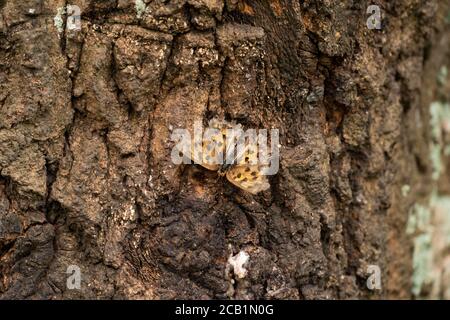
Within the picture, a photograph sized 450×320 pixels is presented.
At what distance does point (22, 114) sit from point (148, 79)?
1.26 feet

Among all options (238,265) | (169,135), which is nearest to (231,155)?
(169,135)

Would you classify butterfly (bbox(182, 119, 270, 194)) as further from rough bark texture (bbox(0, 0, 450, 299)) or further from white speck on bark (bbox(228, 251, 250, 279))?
white speck on bark (bbox(228, 251, 250, 279))

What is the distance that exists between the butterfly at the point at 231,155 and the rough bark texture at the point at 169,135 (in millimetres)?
38

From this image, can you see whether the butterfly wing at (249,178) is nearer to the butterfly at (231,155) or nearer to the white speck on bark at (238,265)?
the butterfly at (231,155)

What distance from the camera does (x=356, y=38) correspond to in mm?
2238

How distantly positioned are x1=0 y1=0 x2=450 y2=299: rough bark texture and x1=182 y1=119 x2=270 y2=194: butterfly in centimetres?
4

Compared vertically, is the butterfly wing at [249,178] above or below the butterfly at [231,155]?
below

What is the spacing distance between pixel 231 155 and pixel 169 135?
203 mm

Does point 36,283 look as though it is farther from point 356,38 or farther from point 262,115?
point 356,38

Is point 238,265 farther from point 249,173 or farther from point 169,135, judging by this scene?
point 169,135

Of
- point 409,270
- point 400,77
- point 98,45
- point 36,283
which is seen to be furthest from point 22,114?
point 409,270

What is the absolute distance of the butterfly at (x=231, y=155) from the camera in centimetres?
210

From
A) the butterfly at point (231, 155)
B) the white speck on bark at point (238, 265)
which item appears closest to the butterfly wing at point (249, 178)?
the butterfly at point (231, 155)

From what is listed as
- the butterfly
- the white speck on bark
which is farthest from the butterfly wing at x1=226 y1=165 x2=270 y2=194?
the white speck on bark
